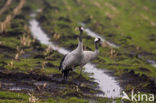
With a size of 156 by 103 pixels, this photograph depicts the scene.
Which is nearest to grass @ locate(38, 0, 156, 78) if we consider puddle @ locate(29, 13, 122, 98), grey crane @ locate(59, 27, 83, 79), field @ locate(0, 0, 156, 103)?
field @ locate(0, 0, 156, 103)

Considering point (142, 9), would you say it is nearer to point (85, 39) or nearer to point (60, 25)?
point (60, 25)

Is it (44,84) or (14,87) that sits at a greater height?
(44,84)

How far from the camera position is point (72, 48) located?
40562 mm

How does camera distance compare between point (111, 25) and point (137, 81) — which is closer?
point (137, 81)

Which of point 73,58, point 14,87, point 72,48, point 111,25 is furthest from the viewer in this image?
point 111,25

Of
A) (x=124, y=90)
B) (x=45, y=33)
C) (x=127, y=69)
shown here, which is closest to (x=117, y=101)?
(x=124, y=90)

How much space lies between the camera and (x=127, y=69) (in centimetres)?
3209

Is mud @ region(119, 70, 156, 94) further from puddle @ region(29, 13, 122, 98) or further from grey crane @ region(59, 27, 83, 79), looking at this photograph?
grey crane @ region(59, 27, 83, 79)

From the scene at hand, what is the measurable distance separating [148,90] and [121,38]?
2287 centimetres

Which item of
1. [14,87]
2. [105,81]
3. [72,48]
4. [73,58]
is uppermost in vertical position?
[72,48]

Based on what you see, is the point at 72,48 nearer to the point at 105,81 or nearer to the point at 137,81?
the point at 105,81

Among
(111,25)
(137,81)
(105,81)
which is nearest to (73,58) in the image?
(105,81)

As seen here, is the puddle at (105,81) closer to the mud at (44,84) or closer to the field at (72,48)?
the field at (72,48)

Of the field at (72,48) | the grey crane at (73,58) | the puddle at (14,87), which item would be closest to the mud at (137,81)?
the field at (72,48)
